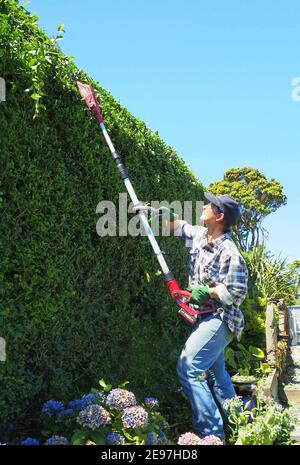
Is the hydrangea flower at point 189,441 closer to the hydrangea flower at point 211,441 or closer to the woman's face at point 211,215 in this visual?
the hydrangea flower at point 211,441

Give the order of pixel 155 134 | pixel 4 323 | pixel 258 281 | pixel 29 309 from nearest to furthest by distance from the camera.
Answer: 1. pixel 4 323
2. pixel 29 309
3. pixel 155 134
4. pixel 258 281

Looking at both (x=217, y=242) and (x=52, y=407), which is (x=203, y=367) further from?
(x=52, y=407)

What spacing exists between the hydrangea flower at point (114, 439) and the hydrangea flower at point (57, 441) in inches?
9.8

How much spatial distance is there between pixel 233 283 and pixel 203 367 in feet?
2.15

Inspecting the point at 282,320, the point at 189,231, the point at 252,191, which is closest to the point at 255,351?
the point at 282,320

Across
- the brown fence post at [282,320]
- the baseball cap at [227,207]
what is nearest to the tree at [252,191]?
the brown fence post at [282,320]

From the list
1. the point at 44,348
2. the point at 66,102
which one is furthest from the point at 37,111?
the point at 44,348

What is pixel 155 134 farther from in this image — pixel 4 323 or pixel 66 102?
pixel 4 323

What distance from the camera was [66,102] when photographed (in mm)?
3951

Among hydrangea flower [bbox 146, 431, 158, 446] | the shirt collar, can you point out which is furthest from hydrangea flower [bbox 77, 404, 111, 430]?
the shirt collar

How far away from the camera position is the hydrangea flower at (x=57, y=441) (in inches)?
123

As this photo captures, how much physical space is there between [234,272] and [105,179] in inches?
52.7

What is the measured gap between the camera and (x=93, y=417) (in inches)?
126
